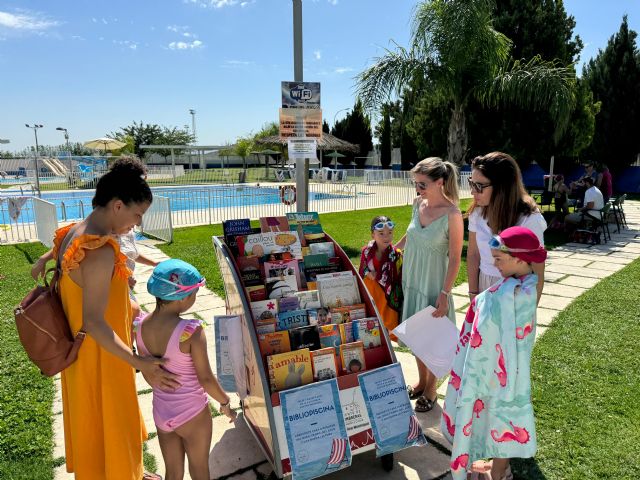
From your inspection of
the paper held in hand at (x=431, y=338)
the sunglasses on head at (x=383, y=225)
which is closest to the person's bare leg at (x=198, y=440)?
the paper held in hand at (x=431, y=338)

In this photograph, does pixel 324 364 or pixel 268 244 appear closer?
pixel 324 364

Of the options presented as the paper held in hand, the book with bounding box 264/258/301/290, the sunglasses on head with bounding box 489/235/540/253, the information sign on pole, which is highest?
the information sign on pole

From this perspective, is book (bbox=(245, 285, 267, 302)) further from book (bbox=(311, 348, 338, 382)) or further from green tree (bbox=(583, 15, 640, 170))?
green tree (bbox=(583, 15, 640, 170))

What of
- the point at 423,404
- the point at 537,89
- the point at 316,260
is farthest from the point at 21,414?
the point at 537,89

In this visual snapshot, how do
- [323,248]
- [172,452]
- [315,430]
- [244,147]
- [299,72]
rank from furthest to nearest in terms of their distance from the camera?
1. [244,147]
2. [299,72]
3. [323,248]
4. [315,430]
5. [172,452]

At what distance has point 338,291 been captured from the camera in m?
2.70

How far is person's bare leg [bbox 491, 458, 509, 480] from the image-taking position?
7.97ft

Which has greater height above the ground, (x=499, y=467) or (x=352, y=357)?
(x=352, y=357)

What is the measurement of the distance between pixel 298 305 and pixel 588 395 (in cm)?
248

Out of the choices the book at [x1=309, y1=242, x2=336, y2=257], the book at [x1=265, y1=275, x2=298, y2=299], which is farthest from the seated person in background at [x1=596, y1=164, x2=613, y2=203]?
the book at [x1=265, y1=275, x2=298, y2=299]

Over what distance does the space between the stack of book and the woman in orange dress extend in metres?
0.63

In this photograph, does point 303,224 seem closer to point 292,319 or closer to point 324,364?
point 292,319

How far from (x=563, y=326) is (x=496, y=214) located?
112 inches

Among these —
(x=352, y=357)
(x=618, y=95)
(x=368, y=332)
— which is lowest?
(x=352, y=357)
